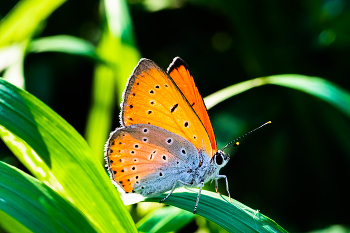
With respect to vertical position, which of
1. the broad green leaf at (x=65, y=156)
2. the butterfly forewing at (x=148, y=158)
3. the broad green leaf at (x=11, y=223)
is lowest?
the broad green leaf at (x=11, y=223)

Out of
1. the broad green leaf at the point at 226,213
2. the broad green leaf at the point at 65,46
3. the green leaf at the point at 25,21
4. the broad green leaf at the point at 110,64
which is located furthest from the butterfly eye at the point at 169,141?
the green leaf at the point at 25,21

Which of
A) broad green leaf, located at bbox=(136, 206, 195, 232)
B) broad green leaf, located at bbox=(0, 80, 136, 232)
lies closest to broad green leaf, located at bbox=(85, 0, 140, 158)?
broad green leaf, located at bbox=(136, 206, 195, 232)

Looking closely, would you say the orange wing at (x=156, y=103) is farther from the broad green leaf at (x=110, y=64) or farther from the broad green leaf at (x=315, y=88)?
the broad green leaf at (x=110, y=64)

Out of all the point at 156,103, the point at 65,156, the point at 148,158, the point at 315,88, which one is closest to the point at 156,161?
the point at 148,158

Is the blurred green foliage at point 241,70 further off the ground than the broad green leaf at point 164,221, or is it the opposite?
the blurred green foliage at point 241,70

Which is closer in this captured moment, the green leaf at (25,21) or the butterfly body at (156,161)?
the butterfly body at (156,161)

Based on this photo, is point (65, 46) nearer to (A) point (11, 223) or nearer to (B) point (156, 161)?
(B) point (156, 161)

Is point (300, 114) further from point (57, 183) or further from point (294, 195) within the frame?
point (57, 183)
